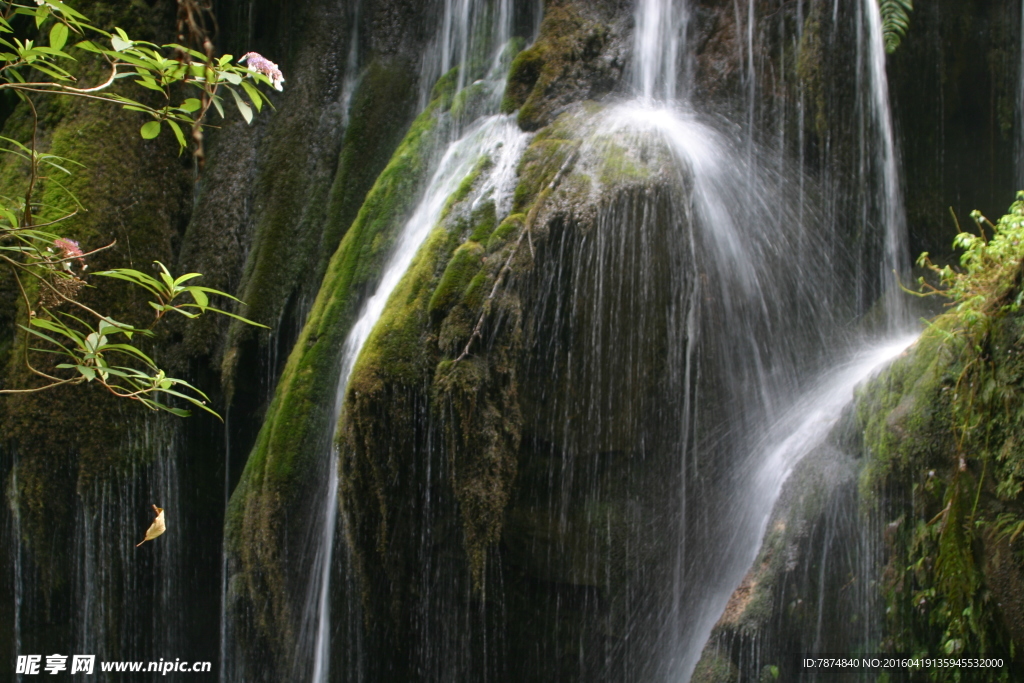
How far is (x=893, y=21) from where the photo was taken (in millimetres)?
5293

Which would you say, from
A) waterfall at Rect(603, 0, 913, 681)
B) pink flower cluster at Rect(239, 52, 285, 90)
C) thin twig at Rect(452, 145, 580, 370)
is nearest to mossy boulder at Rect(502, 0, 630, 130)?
waterfall at Rect(603, 0, 913, 681)

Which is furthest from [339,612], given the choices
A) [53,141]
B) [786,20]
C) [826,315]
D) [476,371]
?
[786,20]

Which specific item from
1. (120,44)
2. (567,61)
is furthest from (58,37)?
(567,61)

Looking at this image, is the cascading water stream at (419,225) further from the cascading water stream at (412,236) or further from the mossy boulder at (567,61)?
the mossy boulder at (567,61)

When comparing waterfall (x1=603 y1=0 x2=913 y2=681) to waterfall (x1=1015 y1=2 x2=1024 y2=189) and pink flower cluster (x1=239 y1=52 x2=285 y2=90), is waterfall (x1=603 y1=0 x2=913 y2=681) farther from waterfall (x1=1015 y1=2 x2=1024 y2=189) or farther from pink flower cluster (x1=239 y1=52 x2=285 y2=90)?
pink flower cluster (x1=239 y1=52 x2=285 y2=90)

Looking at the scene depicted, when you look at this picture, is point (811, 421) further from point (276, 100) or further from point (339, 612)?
point (276, 100)

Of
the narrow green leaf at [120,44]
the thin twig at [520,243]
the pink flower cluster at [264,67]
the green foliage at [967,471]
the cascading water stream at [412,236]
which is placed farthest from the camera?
the cascading water stream at [412,236]

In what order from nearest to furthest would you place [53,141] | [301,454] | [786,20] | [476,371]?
[476,371] → [301,454] → [786,20] → [53,141]

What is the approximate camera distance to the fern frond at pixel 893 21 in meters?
5.26

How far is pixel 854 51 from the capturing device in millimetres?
5664

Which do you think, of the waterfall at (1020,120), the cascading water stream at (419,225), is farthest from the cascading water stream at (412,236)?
the waterfall at (1020,120)

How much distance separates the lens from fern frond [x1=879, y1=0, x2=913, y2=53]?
526 cm

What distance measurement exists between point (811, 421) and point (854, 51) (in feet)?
9.41

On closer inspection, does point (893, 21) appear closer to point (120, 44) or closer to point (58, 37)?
point (120, 44)
